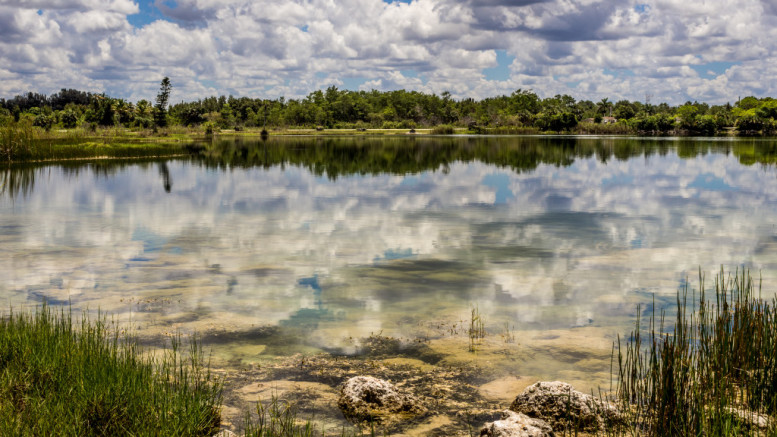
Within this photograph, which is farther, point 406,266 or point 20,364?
point 406,266

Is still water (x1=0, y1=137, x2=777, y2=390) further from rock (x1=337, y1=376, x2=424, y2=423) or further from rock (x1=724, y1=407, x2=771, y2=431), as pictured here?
rock (x1=724, y1=407, x2=771, y2=431)

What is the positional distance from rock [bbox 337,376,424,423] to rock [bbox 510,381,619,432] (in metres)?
1.75

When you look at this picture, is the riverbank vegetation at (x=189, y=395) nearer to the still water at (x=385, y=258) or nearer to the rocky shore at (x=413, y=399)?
the rocky shore at (x=413, y=399)

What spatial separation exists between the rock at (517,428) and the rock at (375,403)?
5.14ft

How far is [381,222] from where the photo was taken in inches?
1105

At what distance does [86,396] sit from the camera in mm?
7734

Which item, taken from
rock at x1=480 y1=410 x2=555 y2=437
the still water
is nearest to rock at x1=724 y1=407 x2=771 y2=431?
rock at x1=480 y1=410 x2=555 y2=437

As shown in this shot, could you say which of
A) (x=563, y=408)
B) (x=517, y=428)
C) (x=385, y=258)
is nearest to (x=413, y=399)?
(x=517, y=428)

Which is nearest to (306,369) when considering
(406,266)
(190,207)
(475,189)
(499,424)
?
(499,424)

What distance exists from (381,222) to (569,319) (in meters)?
14.8

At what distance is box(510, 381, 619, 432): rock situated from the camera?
8.68 meters

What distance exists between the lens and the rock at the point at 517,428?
7773 millimetres

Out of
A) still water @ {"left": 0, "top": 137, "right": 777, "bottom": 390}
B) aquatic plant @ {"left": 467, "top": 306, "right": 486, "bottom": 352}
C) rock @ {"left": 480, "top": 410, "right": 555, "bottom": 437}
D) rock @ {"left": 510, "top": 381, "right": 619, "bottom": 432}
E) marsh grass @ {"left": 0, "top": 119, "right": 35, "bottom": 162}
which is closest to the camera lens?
rock @ {"left": 480, "top": 410, "right": 555, "bottom": 437}

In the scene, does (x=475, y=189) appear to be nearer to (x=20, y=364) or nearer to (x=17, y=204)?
(x=17, y=204)
